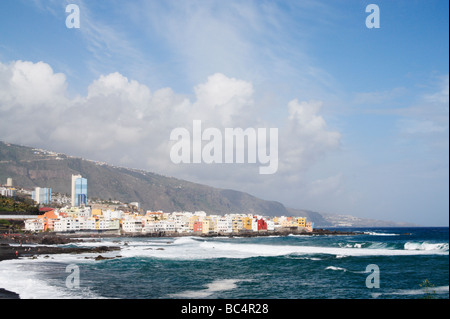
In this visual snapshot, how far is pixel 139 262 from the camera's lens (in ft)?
86.3

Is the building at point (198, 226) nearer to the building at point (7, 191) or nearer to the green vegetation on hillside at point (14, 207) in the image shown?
the green vegetation on hillside at point (14, 207)

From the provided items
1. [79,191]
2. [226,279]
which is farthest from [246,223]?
[226,279]

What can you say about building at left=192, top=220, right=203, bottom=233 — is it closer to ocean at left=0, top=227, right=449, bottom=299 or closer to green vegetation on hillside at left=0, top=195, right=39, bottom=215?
green vegetation on hillside at left=0, top=195, right=39, bottom=215

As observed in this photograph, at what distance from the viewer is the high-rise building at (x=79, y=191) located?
9569 cm

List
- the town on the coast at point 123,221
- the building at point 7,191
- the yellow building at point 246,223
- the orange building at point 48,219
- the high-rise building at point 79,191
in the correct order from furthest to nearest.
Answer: the high-rise building at point 79,191, the yellow building at point 246,223, the town on the coast at point 123,221, the building at point 7,191, the orange building at point 48,219

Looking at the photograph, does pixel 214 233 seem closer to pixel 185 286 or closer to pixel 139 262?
pixel 139 262

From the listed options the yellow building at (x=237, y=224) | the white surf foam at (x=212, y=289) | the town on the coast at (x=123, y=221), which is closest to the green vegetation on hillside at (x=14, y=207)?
the town on the coast at (x=123, y=221)

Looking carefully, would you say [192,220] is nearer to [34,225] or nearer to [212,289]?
[34,225]

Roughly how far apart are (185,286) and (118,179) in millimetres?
113989
